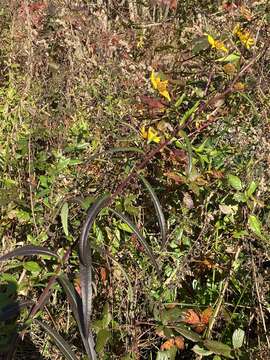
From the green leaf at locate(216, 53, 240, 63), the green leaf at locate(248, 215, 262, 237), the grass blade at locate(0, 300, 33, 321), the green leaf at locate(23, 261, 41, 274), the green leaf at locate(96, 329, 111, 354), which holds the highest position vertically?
the green leaf at locate(216, 53, 240, 63)

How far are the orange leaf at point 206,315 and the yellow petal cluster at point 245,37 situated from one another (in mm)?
1093

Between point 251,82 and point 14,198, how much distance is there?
114 centimetres

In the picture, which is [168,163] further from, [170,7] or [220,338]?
[170,7]

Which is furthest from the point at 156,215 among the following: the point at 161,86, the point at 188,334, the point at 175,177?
the point at 161,86

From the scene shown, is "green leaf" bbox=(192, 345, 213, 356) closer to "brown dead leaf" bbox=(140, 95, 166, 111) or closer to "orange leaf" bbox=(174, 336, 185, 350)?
"orange leaf" bbox=(174, 336, 185, 350)

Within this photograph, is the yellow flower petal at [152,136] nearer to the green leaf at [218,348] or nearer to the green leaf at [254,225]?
the green leaf at [254,225]

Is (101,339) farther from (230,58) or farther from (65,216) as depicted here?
(230,58)

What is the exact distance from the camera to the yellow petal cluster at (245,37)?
231cm

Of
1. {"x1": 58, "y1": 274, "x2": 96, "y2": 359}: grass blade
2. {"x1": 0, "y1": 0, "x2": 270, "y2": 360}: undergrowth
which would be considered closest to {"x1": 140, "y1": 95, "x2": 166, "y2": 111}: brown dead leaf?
{"x1": 0, "y1": 0, "x2": 270, "y2": 360}: undergrowth

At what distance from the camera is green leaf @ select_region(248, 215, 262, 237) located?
1912mm

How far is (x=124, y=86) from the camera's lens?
2900 millimetres

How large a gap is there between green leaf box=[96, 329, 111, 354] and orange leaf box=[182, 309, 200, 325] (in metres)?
0.32

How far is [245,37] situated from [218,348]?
1273 millimetres

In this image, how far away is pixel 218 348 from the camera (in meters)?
1.82
